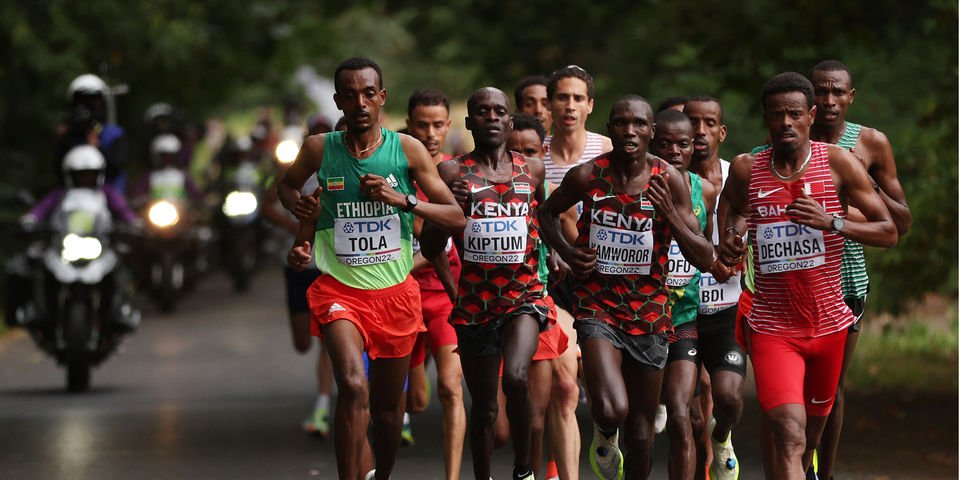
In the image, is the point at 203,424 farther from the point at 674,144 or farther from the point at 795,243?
the point at 795,243

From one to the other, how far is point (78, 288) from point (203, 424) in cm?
218

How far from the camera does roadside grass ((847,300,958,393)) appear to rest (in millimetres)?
Result: 15375

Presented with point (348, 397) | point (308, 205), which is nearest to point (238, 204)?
point (308, 205)

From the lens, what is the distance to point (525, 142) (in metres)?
10.1

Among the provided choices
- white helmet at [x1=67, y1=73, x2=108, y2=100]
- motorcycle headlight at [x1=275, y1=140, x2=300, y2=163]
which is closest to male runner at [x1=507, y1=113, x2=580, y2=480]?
white helmet at [x1=67, y1=73, x2=108, y2=100]

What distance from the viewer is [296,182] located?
29.6 ft

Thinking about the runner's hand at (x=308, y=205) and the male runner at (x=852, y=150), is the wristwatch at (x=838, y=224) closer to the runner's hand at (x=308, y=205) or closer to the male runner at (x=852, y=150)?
the male runner at (x=852, y=150)

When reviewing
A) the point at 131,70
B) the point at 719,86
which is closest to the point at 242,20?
the point at 131,70

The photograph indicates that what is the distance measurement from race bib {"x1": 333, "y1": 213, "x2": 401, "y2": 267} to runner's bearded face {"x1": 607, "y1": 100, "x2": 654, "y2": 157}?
110cm

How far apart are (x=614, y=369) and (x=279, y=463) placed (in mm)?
3178

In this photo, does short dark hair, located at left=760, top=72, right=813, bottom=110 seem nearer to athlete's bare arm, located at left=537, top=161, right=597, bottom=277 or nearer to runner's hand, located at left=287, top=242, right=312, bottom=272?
athlete's bare arm, located at left=537, top=161, right=597, bottom=277

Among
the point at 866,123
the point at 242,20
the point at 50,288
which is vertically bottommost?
the point at 50,288

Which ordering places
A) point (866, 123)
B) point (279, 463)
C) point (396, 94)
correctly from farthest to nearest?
point (396, 94)
point (866, 123)
point (279, 463)

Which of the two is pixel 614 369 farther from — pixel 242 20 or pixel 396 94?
pixel 396 94
